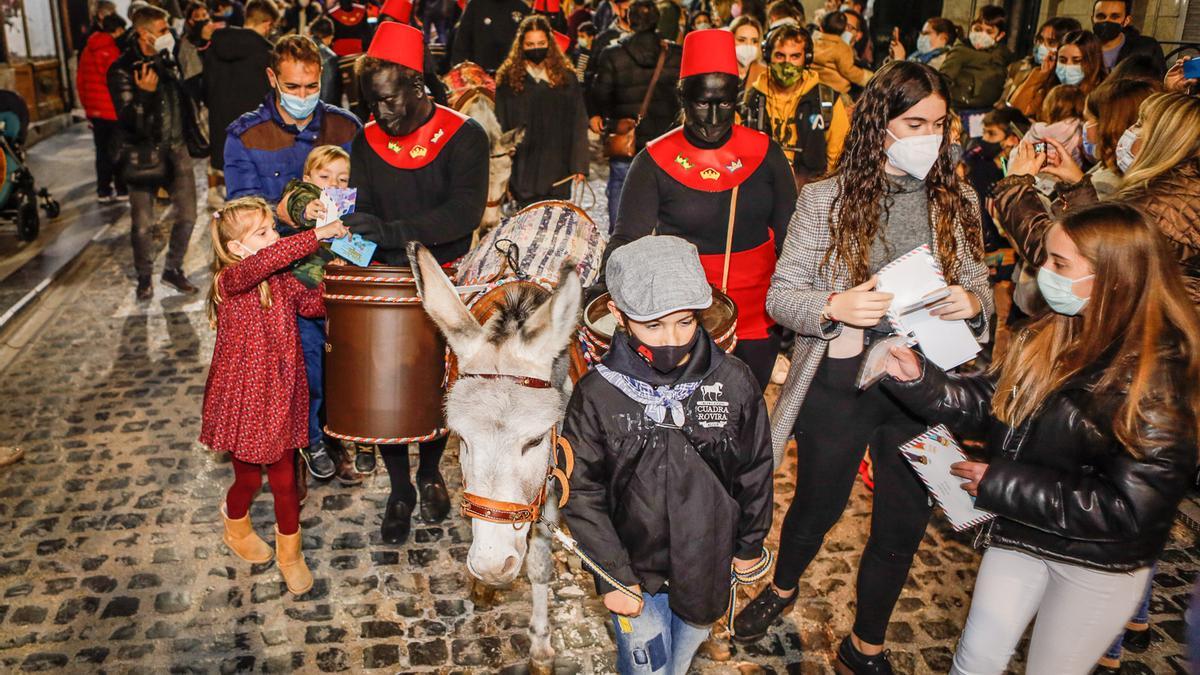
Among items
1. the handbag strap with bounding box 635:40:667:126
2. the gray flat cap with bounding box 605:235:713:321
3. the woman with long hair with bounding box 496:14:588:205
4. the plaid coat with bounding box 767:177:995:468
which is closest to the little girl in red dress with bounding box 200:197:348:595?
the gray flat cap with bounding box 605:235:713:321

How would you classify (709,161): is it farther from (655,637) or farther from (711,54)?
(655,637)

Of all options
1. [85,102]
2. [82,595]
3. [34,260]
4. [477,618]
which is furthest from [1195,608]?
[85,102]

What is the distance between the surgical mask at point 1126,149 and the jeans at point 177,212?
313 inches

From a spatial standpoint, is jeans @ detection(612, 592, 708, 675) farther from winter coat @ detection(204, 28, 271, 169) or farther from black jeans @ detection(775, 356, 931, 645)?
winter coat @ detection(204, 28, 271, 169)

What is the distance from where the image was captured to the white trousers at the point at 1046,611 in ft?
9.79

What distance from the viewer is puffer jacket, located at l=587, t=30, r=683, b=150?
9.09m

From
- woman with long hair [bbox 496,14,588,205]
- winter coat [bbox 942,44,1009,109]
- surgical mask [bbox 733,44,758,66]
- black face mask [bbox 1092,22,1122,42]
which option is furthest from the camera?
winter coat [bbox 942,44,1009,109]

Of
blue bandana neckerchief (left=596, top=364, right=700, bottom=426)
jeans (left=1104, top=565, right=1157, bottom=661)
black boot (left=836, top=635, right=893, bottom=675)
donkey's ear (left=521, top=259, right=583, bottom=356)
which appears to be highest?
donkey's ear (left=521, top=259, right=583, bottom=356)

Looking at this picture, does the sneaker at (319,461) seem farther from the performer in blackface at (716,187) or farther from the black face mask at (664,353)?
the black face mask at (664,353)

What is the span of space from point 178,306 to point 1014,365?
8.20 meters

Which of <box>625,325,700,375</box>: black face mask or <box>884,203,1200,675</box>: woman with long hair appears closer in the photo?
<box>884,203,1200,675</box>: woman with long hair

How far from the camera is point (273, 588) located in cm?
495

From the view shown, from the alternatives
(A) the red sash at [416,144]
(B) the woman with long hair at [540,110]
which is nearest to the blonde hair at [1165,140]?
(A) the red sash at [416,144]

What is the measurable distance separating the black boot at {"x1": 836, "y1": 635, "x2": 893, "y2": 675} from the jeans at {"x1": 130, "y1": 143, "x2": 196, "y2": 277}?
7602 millimetres
